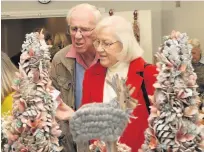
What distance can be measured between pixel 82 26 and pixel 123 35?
23cm

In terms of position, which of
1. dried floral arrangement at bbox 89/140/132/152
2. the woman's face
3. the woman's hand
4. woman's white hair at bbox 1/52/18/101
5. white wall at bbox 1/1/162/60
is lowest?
dried floral arrangement at bbox 89/140/132/152

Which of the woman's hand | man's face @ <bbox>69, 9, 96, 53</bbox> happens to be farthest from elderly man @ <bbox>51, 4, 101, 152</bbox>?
the woman's hand

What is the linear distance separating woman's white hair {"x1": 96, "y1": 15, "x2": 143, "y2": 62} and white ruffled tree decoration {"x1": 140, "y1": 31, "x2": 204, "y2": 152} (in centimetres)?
27

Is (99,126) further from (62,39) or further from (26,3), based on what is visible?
(26,3)

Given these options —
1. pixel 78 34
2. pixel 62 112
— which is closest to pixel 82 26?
pixel 78 34

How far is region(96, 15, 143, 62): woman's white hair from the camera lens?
41.9 inches

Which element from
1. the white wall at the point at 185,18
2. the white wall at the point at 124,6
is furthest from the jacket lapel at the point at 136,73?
the white wall at the point at 124,6

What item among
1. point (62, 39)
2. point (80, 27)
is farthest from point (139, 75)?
point (62, 39)

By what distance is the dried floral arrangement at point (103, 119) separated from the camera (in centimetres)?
75

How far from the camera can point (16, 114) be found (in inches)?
33.5

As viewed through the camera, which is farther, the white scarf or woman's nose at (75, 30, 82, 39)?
woman's nose at (75, 30, 82, 39)

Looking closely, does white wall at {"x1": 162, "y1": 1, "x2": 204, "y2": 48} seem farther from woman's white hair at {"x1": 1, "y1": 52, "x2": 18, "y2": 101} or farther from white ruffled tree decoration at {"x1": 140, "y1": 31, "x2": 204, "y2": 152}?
white ruffled tree decoration at {"x1": 140, "y1": 31, "x2": 204, "y2": 152}

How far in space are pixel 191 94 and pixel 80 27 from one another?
1.88ft

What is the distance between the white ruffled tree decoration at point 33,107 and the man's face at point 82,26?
0.40 metres
